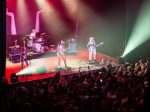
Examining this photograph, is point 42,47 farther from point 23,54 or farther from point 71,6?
point 71,6

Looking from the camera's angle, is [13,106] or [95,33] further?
[95,33]

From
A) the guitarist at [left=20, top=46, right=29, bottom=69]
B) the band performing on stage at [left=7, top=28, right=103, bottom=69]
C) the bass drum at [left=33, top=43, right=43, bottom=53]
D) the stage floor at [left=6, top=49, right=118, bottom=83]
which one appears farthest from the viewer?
the bass drum at [left=33, top=43, right=43, bottom=53]

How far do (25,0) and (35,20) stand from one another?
1306 mm

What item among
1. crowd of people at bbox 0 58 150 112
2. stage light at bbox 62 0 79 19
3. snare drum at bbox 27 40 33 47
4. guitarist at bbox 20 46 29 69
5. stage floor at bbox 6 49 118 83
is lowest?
crowd of people at bbox 0 58 150 112

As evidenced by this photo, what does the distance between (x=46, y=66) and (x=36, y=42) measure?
64.1 inches

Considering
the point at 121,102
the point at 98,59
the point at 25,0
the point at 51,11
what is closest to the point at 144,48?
the point at 98,59

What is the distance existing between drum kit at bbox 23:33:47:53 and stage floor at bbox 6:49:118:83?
21.6 inches

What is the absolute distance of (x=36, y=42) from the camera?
17.7m

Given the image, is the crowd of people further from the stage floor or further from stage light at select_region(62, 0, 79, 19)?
stage light at select_region(62, 0, 79, 19)

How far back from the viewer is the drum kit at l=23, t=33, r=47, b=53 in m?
17.0

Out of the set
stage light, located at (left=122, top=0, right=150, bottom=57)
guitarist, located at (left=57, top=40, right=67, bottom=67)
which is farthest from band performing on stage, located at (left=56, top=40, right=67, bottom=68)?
stage light, located at (left=122, top=0, right=150, bottom=57)

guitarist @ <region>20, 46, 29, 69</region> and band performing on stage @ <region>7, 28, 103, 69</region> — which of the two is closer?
guitarist @ <region>20, 46, 29, 69</region>

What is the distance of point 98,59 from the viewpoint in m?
19.1

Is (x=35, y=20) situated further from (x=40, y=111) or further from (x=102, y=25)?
(x=40, y=111)
